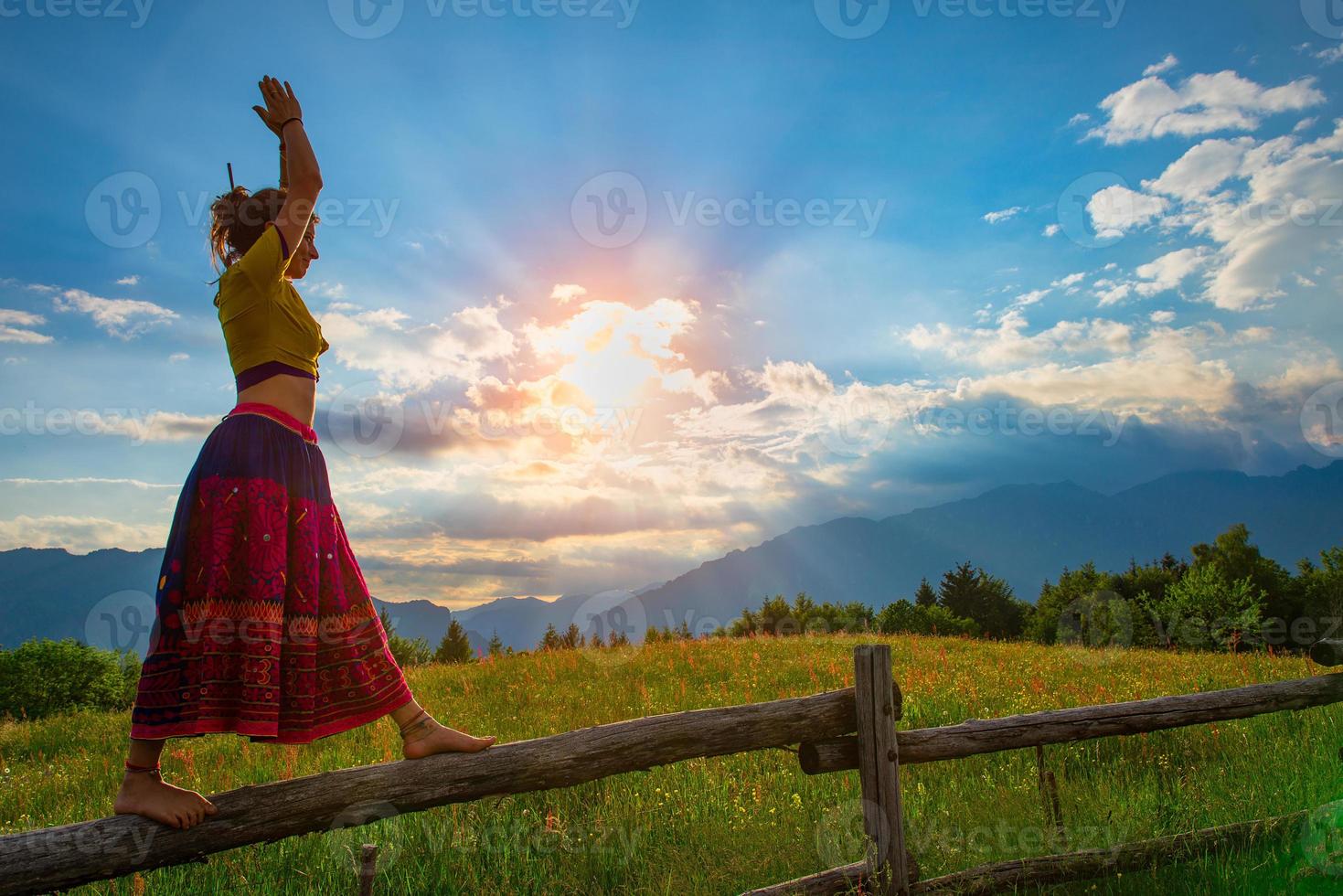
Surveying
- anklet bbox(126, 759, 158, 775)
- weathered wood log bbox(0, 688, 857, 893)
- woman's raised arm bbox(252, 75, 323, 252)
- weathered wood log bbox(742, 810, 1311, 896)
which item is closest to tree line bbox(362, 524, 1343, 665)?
weathered wood log bbox(742, 810, 1311, 896)

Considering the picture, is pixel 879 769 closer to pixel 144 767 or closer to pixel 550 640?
pixel 144 767

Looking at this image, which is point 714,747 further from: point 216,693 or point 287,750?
point 287,750

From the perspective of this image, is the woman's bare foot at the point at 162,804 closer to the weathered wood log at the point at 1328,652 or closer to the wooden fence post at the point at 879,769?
the wooden fence post at the point at 879,769

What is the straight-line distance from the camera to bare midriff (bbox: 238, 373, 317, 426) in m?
3.19

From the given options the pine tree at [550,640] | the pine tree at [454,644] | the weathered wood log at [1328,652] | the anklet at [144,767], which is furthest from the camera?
the pine tree at [454,644]

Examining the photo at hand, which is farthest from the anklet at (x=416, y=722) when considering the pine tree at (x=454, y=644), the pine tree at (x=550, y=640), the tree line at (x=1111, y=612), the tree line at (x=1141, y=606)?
the pine tree at (x=454, y=644)

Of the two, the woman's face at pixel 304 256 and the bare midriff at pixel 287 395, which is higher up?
the woman's face at pixel 304 256

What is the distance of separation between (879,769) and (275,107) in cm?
424

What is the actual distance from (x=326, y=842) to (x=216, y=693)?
225 cm

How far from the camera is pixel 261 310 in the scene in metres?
3.18

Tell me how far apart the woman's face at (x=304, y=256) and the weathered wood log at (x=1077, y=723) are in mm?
3392

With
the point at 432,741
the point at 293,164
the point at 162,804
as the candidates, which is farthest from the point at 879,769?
the point at 293,164

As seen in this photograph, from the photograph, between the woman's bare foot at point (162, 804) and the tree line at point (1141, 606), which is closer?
the woman's bare foot at point (162, 804)

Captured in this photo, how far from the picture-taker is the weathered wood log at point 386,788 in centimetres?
262
